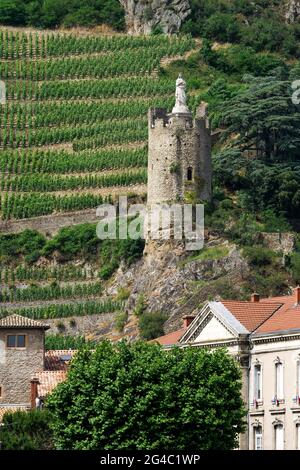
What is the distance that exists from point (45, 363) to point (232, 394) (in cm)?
1736

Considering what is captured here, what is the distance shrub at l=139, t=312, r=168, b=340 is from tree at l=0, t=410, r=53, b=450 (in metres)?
26.1

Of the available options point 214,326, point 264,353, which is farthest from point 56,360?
point 264,353

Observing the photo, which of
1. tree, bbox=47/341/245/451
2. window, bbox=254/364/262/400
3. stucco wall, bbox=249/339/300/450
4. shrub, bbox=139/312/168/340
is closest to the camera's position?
tree, bbox=47/341/245/451

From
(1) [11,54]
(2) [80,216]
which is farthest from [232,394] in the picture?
(1) [11,54]

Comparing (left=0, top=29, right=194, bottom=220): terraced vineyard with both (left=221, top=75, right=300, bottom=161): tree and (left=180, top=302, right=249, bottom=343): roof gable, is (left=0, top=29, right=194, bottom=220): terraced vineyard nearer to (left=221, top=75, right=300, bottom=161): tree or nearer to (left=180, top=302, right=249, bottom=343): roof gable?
(left=221, top=75, right=300, bottom=161): tree

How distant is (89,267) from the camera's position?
13738cm

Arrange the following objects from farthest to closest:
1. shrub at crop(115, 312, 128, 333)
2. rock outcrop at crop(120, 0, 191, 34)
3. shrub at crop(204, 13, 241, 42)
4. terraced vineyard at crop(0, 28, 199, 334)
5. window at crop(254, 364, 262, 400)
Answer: rock outcrop at crop(120, 0, 191, 34), shrub at crop(204, 13, 241, 42), terraced vineyard at crop(0, 28, 199, 334), shrub at crop(115, 312, 128, 333), window at crop(254, 364, 262, 400)

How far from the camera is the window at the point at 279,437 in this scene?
92.1 metres

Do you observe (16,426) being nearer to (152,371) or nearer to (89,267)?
(152,371)

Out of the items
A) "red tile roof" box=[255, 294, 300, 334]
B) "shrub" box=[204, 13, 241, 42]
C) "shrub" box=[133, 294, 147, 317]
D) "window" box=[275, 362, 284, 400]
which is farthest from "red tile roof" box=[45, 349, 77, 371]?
"shrub" box=[204, 13, 241, 42]

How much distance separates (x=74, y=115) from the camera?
506 feet

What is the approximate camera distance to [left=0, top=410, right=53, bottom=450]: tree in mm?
91000

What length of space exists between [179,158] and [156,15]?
39.4m

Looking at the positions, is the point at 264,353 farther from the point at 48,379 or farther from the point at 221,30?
the point at 221,30
